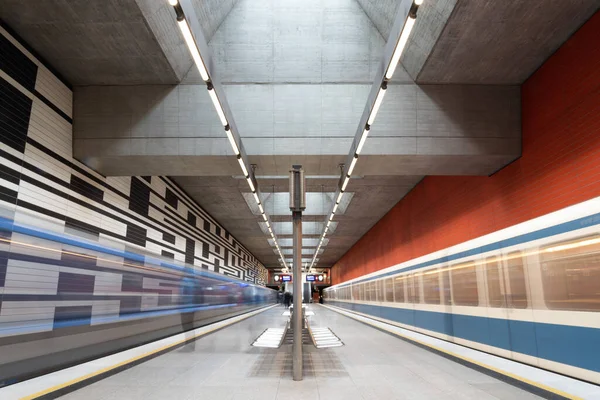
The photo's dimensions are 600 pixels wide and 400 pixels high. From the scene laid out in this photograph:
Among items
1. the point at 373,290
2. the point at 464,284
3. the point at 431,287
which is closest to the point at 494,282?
the point at 464,284

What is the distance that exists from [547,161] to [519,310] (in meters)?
3.63

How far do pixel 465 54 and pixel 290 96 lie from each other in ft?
13.0

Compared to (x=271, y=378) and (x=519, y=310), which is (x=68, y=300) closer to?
(x=271, y=378)

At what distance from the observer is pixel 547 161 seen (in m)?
8.27

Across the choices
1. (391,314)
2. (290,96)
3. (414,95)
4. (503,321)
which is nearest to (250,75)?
(290,96)

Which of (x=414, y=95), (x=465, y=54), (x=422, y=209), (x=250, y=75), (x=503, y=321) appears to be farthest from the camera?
(x=422, y=209)

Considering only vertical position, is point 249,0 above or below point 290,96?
above

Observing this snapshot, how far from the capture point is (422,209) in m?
16.0

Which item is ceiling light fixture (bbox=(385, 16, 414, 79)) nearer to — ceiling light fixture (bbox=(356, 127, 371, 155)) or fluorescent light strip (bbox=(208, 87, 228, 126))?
ceiling light fixture (bbox=(356, 127, 371, 155))

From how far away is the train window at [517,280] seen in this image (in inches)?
233

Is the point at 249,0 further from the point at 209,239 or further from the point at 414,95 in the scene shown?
the point at 209,239

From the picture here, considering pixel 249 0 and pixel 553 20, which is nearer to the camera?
pixel 553 20

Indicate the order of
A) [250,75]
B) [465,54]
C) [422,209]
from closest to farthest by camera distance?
1. [465,54]
2. [250,75]
3. [422,209]

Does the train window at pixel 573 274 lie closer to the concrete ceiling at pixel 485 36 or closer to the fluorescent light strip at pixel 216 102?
the concrete ceiling at pixel 485 36
